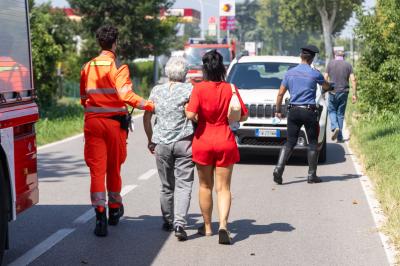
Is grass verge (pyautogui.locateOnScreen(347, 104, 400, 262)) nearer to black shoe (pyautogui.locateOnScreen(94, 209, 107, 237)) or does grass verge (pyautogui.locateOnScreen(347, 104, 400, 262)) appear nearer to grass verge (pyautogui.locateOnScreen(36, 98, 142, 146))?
black shoe (pyautogui.locateOnScreen(94, 209, 107, 237))

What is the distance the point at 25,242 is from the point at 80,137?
1124 cm

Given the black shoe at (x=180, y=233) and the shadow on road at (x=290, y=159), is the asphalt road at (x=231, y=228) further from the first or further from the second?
the shadow on road at (x=290, y=159)

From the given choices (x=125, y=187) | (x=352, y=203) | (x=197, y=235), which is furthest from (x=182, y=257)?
(x=125, y=187)

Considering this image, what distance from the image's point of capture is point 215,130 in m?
8.10

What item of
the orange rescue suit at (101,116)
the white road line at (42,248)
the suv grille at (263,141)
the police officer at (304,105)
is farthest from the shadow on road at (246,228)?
the suv grille at (263,141)

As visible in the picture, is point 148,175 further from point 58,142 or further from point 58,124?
point 58,124

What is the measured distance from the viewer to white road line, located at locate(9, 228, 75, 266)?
23.8ft

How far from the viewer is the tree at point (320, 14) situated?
6862cm

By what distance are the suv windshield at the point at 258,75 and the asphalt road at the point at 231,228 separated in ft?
7.85

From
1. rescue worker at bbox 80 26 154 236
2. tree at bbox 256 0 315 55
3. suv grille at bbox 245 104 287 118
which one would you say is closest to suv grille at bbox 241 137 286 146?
suv grille at bbox 245 104 287 118

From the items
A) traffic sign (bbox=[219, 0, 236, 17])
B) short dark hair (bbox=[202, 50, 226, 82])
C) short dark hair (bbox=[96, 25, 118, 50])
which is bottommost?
short dark hair (bbox=[202, 50, 226, 82])

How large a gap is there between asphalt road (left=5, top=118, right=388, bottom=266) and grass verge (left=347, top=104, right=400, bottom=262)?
23 centimetres

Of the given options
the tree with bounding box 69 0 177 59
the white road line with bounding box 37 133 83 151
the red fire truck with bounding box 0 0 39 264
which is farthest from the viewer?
the tree with bounding box 69 0 177 59

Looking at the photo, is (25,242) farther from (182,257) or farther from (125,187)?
(125,187)
